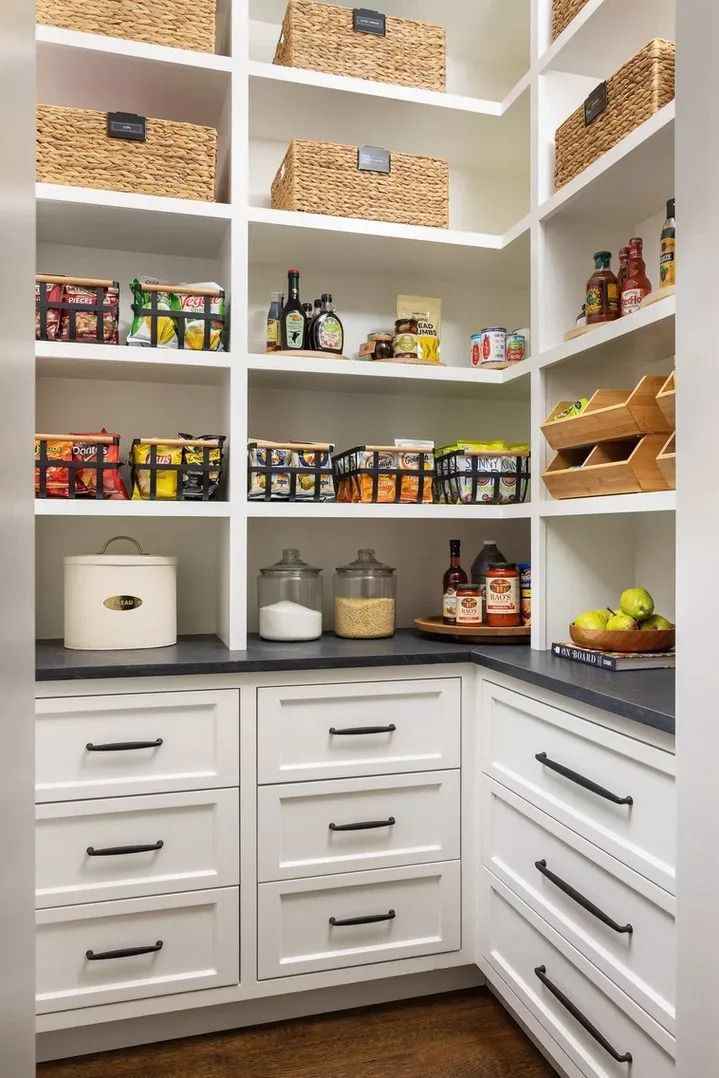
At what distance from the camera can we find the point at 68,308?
6.40ft

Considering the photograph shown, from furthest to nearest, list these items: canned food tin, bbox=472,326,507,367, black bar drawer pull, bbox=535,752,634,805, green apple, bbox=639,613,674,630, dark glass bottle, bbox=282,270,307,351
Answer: canned food tin, bbox=472,326,507,367 < dark glass bottle, bbox=282,270,307,351 < green apple, bbox=639,613,674,630 < black bar drawer pull, bbox=535,752,634,805

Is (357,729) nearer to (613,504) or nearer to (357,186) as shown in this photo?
(613,504)

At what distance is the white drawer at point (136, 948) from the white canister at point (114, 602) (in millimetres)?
609

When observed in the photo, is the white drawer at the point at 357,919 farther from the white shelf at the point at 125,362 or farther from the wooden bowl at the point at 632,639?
the white shelf at the point at 125,362

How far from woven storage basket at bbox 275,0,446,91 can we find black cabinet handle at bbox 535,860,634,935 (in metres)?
2.05

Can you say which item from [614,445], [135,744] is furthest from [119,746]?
[614,445]

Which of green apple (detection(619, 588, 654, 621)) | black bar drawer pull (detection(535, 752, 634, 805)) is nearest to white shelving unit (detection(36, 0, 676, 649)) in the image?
green apple (detection(619, 588, 654, 621))

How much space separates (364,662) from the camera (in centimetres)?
186

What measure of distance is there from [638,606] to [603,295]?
75 centimetres

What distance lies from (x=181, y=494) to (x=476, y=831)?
114 centimetres

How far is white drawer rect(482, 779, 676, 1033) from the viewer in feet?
4.20

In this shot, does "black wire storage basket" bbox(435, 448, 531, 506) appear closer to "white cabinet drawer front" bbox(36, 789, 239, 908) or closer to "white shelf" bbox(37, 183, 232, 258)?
"white shelf" bbox(37, 183, 232, 258)
